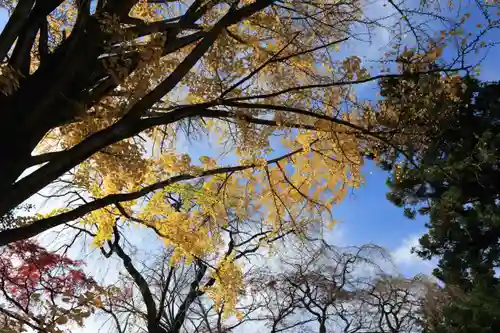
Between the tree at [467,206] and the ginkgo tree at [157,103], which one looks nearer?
the ginkgo tree at [157,103]

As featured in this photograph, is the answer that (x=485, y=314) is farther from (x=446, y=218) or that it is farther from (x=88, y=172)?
(x=88, y=172)

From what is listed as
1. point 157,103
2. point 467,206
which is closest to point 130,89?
point 157,103

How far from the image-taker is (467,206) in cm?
767

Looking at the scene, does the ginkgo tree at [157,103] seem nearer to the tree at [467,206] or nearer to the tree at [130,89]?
the tree at [130,89]

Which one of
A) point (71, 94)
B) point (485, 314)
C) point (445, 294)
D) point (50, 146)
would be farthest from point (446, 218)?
point (71, 94)

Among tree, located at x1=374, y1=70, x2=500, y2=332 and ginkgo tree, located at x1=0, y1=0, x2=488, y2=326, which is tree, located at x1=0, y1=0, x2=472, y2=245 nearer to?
ginkgo tree, located at x1=0, y1=0, x2=488, y2=326

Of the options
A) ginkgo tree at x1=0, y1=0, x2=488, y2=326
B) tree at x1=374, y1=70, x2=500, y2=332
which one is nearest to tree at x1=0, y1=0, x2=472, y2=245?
ginkgo tree at x1=0, y1=0, x2=488, y2=326

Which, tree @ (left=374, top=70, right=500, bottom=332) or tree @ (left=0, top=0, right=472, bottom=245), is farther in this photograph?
tree @ (left=374, top=70, right=500, bottom=332)

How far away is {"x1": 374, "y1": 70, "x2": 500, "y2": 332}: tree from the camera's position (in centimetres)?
632

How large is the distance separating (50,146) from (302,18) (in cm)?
225

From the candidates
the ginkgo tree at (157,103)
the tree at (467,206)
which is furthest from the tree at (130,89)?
the tree at (467,206)

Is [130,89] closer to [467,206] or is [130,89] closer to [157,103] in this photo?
[157,103]

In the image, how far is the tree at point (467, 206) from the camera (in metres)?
6.32

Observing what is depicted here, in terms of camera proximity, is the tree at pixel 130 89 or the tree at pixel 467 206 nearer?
the tree at pixel 130 89
